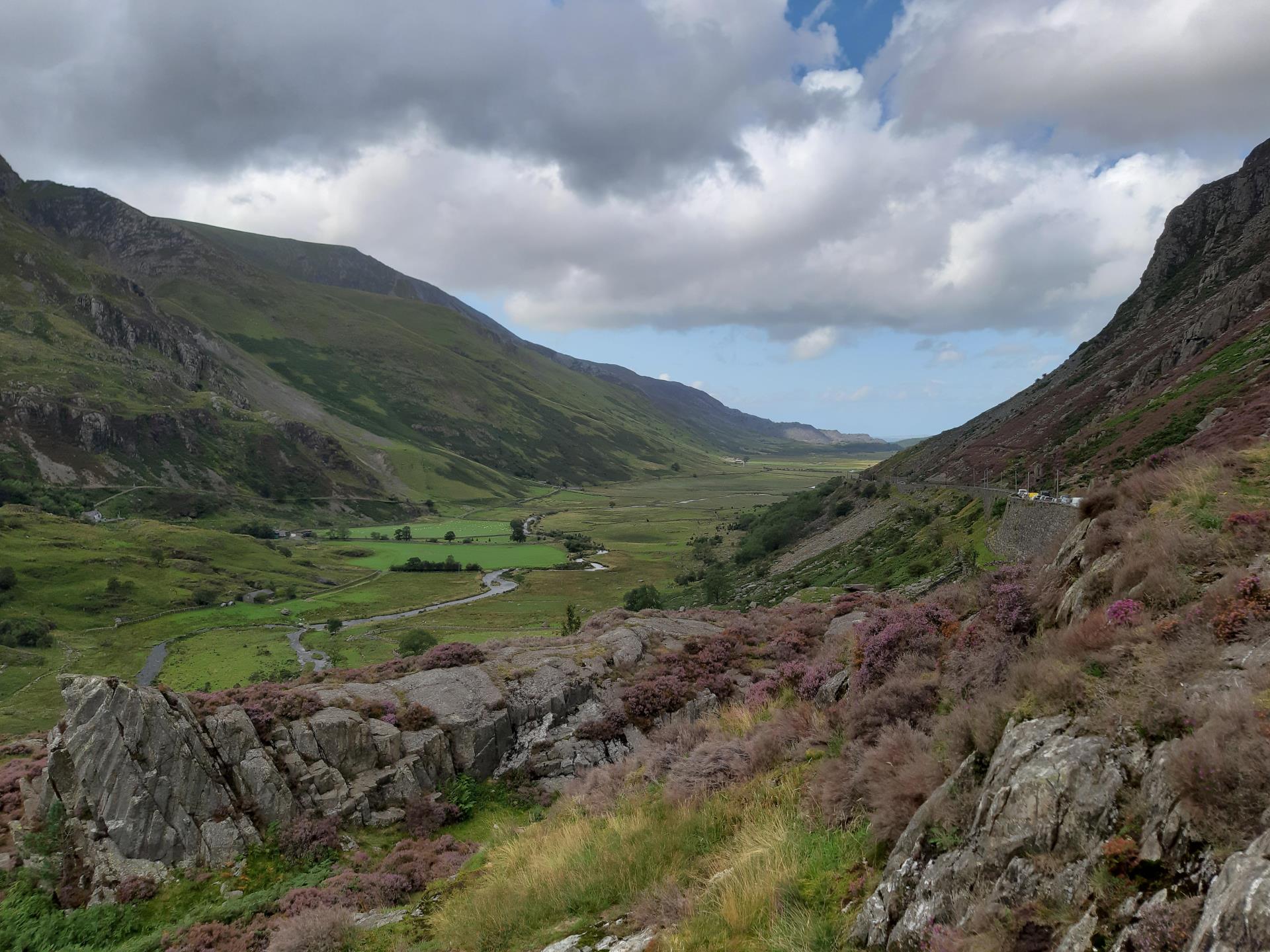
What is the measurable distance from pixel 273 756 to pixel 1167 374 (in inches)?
3602

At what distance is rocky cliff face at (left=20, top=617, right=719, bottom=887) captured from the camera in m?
18.9

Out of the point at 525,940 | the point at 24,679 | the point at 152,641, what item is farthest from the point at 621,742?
the point at 152,641

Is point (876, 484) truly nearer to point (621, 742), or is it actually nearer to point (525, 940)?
point (621, 742)

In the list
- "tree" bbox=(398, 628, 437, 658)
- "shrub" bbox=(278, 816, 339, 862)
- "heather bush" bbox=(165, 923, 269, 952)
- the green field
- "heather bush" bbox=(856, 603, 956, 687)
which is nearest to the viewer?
"heather bush" bbox=(856, 603, 956, 687)

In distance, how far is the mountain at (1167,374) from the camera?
5084 centimetres

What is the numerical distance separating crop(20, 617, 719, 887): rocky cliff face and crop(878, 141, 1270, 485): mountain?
32.5m

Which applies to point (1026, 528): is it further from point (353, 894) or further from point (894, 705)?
point (353, 894)

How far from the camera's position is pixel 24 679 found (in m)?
83.6

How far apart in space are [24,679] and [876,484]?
431 ft

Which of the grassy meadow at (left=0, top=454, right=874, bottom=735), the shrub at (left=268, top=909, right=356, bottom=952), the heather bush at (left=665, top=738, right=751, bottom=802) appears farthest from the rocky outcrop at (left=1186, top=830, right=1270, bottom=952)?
the grassy meadow at (left=0, top=454, right=874, bottom=735)

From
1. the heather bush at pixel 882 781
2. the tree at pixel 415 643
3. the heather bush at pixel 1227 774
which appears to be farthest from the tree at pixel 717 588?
the heather bush at pixel 1227 774

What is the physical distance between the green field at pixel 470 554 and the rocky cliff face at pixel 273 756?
5255 inches

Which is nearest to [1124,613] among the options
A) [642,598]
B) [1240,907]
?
[1240,907]

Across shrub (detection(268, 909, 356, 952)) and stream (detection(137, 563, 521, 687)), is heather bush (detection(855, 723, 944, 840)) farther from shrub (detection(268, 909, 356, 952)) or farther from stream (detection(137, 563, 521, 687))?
stream (detection(137, 563, 521, 687))
